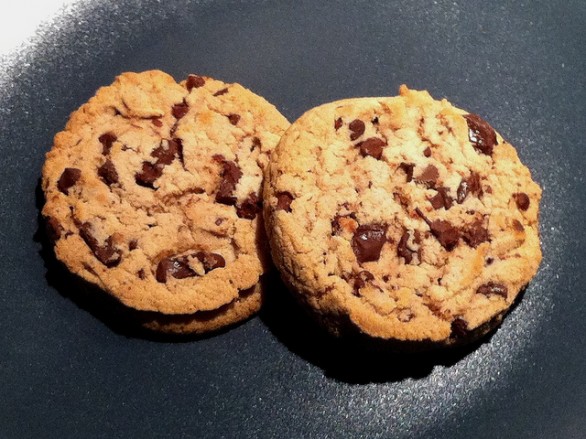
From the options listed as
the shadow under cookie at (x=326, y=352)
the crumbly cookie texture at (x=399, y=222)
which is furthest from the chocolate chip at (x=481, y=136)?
the shadow under cookie at (x=326, y=352)

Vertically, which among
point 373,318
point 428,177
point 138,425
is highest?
point 428,177

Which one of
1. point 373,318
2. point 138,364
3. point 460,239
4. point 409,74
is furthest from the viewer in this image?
point 409,74

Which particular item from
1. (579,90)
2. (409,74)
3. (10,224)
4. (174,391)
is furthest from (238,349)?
(579,90)

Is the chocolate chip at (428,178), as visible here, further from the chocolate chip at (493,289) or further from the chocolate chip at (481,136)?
the chocolate chip at (493,289)

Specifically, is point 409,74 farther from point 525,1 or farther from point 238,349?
point 238,349

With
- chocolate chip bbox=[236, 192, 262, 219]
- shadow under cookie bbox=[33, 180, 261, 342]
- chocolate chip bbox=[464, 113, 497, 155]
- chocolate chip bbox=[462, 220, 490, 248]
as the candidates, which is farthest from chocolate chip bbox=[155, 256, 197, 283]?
chocolate chip bbox=[464, 113, 497, 155]
